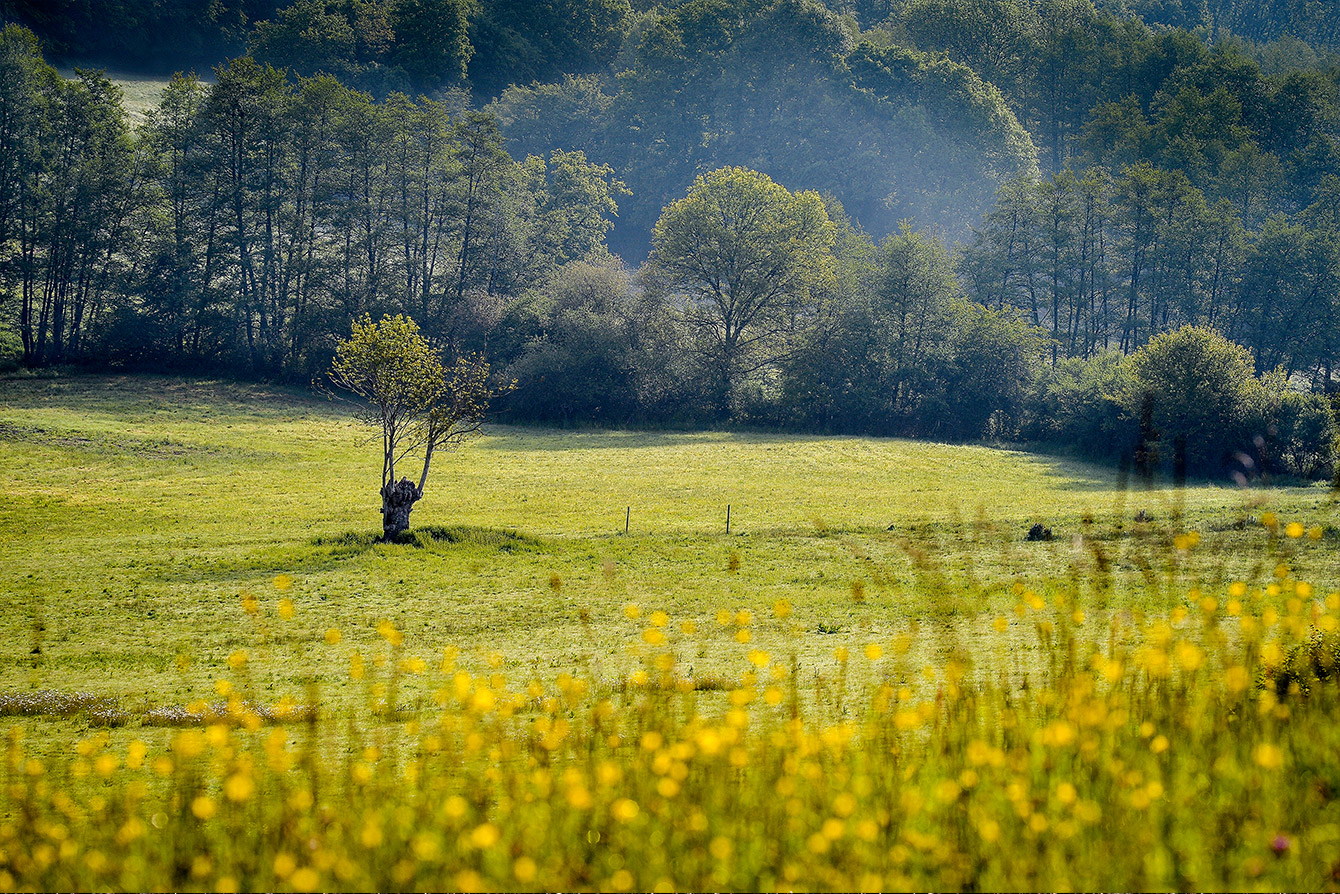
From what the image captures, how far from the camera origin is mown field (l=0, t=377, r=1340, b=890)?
479cm

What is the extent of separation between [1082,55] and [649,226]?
61166mm

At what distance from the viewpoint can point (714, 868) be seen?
4715 millimetres

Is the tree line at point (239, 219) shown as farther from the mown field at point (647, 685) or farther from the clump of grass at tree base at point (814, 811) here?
the clump of grass at tree base at point (814, 811)

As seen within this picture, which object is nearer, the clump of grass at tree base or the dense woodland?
the clump of grass at tree base

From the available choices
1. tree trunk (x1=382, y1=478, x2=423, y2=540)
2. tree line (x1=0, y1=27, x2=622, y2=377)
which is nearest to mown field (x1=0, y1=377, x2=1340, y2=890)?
tree trunk (x1=382, y1=478, x2=423, y2=540)

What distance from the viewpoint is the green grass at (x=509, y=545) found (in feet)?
56.7

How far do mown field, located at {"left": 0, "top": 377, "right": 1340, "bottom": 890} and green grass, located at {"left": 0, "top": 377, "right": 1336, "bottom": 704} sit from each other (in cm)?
21

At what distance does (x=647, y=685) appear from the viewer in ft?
27.7

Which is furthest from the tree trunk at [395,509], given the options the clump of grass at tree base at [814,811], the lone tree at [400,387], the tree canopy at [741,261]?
the tree canopy at [741,261]

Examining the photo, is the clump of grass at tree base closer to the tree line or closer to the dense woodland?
the dense woodland

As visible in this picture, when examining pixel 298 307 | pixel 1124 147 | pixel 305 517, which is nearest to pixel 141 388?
pixel 298 307

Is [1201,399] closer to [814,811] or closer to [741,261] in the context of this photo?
[741,261]

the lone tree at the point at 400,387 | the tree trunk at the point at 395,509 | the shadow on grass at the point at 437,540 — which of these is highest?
the lone tree at the point at 400,387

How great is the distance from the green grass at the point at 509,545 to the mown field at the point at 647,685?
21 cm
